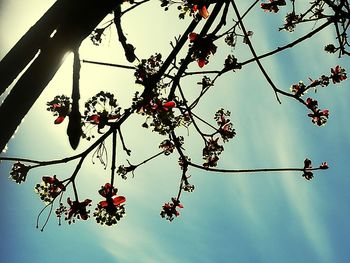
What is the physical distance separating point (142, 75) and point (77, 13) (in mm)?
2482

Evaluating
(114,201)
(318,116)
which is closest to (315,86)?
(318,116)

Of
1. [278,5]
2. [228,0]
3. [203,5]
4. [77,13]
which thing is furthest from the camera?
[278,5]

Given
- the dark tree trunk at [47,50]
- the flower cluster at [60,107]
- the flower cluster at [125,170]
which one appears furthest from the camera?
the flower cluster at [125,170]

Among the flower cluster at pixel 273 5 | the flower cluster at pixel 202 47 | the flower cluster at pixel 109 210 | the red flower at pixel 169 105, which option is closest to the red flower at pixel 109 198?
the flower cluster at pixel 109 210

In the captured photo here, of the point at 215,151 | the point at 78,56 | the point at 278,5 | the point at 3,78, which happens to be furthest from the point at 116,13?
the point at 278,5

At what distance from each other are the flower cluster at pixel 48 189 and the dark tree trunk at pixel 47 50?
2655mm

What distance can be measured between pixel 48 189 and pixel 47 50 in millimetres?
2841

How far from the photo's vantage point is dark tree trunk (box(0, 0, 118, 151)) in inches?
43.8

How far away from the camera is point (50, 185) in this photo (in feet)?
12.2

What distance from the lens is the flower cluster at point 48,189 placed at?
370 centimetres

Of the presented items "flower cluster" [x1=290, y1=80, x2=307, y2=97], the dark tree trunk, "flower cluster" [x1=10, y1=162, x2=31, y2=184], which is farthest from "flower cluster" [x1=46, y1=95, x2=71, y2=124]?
"flower cluster" [x1=290, y1=80, x2=307, y2=97]

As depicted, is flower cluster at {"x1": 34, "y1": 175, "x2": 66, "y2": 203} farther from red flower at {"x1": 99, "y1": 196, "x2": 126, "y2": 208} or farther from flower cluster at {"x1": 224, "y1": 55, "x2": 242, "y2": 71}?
flower cluster at {"x1": 224, "y1": 55, "x2": 242, "y2": 71}

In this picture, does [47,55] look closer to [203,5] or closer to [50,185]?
[203,5]

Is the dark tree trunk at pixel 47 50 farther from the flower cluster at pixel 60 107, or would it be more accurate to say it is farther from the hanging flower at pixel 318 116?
the hanging flower at pixel 318 116
